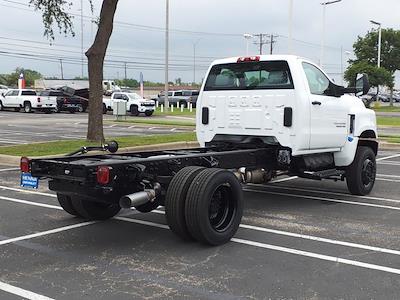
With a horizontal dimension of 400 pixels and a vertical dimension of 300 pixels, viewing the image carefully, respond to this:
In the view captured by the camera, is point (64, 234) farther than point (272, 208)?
No

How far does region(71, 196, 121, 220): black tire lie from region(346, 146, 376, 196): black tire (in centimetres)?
401

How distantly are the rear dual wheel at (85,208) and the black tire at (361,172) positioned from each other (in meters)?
4.05

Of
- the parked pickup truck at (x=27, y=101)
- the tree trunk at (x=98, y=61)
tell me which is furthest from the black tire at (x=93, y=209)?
the parked pickup truck at (x=27, y=101)

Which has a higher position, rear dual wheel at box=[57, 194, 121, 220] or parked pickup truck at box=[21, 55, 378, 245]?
parked pickup truck at box=[21, 55, 378, 245]

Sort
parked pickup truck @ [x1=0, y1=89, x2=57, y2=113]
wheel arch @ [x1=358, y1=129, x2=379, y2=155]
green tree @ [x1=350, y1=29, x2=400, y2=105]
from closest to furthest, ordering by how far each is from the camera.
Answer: wheel arch @ [x1=358, y1=129, x2=379, y2=155] < parked pickup truck @ [x1=0, y1=89, x2=57, y2=113] < green tree @ [x1=350, y1=29, x2=400, y2=105]

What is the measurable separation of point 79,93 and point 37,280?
42036mm

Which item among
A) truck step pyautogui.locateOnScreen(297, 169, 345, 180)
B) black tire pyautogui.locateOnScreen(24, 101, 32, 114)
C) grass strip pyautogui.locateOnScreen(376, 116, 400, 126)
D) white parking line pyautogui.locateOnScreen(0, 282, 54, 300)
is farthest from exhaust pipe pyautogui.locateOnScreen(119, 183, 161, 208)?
black tire pyautogui.locateOnScreen(24, 101, 32, 114)

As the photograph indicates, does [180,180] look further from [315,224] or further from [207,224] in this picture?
[315,224]

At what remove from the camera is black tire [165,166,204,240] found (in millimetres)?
5773

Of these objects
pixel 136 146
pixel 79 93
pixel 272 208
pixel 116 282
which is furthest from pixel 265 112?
pixel 79 93

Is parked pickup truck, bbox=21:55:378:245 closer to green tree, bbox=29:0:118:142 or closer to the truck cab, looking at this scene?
the truck cab

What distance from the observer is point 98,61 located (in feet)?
48.8

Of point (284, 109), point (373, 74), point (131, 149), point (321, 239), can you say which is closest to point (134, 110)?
point (373, 74)

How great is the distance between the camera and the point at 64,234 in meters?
6.46
